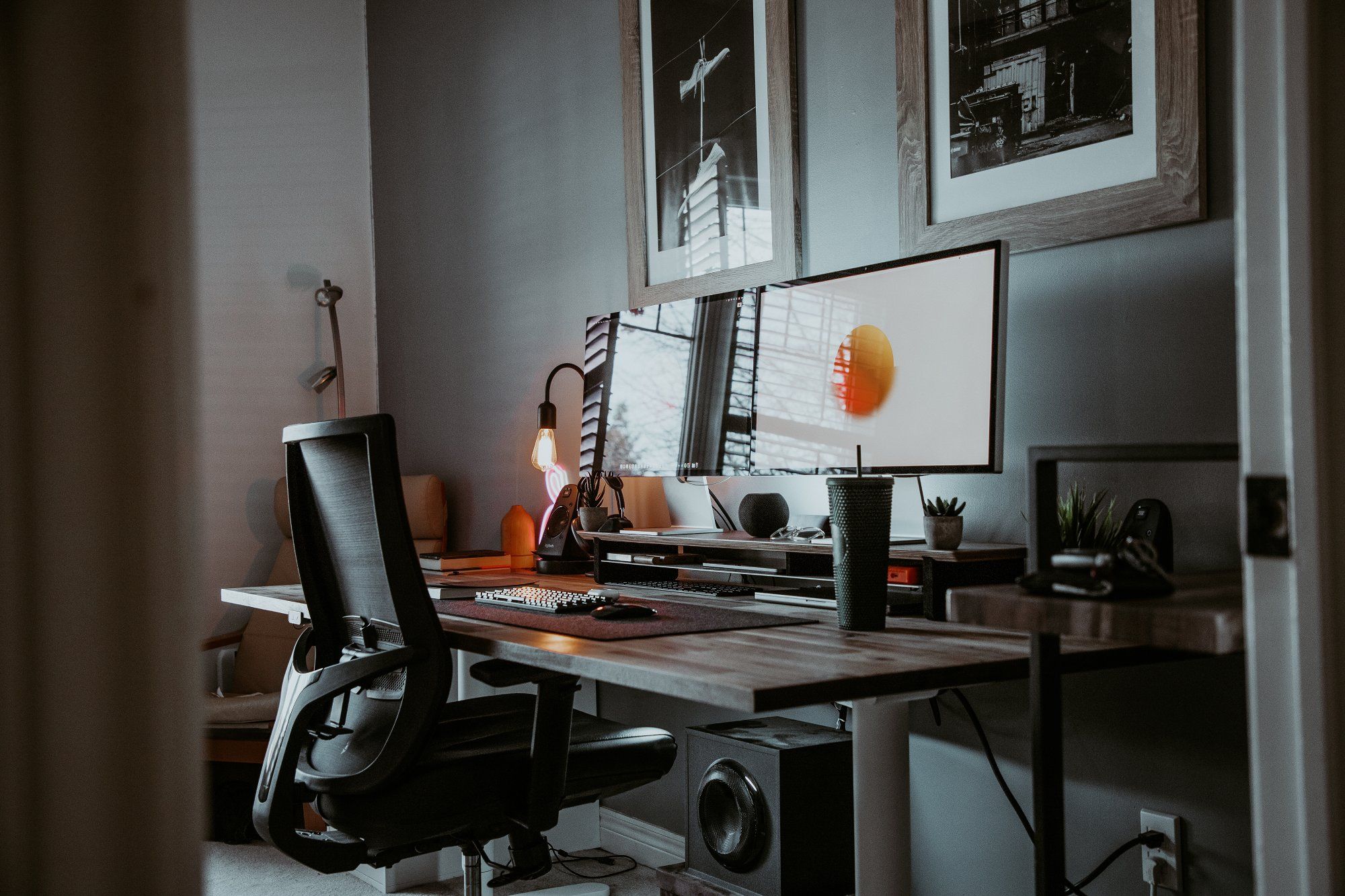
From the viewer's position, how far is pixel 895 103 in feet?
7.30

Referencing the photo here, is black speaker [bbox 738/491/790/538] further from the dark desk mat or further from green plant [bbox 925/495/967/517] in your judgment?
green plant [bbox 925/495/967/517]

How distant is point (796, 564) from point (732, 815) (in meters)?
0.52

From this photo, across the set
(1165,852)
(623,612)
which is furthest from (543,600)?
(1165,852)

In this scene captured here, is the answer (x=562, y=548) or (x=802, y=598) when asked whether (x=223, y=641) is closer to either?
(x=562, y=548)

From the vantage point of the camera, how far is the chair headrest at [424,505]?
11.9 ft

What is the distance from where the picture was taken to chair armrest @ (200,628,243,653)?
3.48 meters

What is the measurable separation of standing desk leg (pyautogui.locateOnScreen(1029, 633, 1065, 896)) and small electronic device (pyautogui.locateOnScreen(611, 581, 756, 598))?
99 cm

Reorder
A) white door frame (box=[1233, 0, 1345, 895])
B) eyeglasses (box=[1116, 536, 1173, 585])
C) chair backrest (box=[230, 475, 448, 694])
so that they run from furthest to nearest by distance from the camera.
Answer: chair backrest (box=[230, 475, 448, 694])
eyeglasses (box=[1116, 536, 1173, 585])
white door frame (box=[1233, 0, 1345, 895])

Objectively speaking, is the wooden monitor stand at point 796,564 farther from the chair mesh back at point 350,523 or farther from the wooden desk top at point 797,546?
the chair mesh back at point 350,523

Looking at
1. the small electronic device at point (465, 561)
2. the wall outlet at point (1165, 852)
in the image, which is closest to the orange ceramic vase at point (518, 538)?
the small electronic device at point (465, 561)

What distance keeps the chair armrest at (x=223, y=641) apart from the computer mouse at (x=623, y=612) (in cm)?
212

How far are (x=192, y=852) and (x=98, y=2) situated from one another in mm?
396

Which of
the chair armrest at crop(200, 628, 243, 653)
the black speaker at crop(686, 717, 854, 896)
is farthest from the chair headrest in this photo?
the black speaker at crop(686, 717, 854, 896)

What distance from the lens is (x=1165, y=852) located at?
5.66 ft
